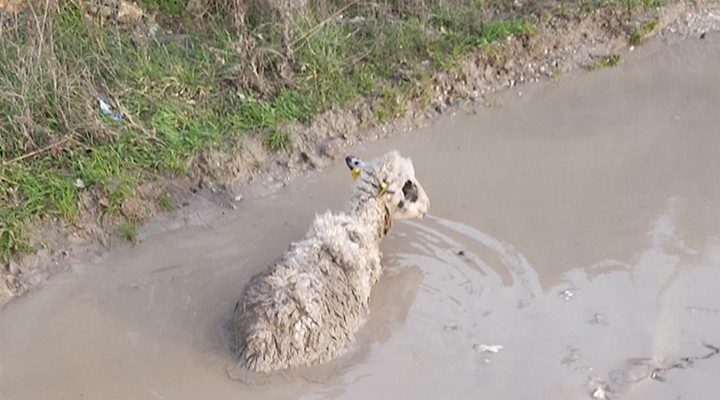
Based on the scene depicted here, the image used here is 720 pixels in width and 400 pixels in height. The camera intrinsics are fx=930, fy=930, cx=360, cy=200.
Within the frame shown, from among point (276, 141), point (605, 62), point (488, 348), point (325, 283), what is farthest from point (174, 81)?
point (605, 62)

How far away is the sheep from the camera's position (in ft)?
17.9

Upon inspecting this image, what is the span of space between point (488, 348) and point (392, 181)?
1335 mm

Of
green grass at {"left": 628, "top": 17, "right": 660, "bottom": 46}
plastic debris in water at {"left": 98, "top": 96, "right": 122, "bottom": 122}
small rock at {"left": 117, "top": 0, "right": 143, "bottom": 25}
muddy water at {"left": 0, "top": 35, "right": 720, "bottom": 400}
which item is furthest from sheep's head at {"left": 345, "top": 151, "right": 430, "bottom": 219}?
green grass at {"left": 628, "top": 17, "right": 660, "bottom": 46}

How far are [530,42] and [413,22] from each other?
43.9 inches

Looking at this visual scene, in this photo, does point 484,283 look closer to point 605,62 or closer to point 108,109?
point 108,109

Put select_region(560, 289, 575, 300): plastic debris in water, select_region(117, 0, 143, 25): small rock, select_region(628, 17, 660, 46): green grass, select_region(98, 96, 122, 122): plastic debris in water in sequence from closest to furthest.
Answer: select_region(560, 289, 575, 300): plastic debris in water → select_region(98, 96, 122, 122): plastic debris in water → select_region(117, 0, 143, 25): small rock → select_region(628, 17, 660, 46): green grass

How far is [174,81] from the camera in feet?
25.4

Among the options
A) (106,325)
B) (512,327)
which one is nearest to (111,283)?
(106,325)

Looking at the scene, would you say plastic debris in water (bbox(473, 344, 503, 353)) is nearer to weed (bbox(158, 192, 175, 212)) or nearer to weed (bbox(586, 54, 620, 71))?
weed (bbox(158, 192, 175, 212))

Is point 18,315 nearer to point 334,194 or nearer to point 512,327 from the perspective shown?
point 334,194

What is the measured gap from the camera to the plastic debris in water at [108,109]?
734 centimetres

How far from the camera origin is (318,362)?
564 cm

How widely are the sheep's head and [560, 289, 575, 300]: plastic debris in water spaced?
116 centimetres

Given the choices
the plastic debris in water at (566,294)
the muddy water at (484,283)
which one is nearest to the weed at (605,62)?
the muddy water at (484,283)
